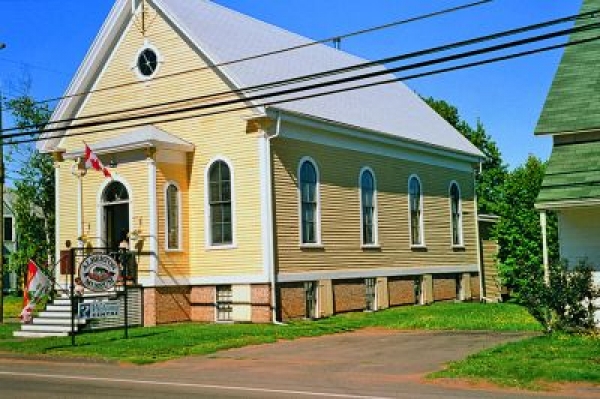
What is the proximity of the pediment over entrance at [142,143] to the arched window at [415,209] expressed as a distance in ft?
Result: 33.3

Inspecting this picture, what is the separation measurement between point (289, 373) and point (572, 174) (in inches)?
332

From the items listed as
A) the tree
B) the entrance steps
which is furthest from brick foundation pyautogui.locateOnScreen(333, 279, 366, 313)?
the tree

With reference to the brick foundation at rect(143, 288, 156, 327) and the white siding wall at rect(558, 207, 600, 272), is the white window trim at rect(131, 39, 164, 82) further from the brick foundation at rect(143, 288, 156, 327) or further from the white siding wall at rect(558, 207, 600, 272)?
the white siding wall at rect(558, 207, 600, 272)

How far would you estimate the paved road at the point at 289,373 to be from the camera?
1258cm

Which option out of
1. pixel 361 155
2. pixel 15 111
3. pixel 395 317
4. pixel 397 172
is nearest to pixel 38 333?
pixel 395 317

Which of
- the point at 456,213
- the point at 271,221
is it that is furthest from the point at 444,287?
the point at 271,221

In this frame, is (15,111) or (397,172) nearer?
(397,172)

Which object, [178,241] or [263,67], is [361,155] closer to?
[263,67]

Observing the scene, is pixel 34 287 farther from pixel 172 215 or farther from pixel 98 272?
pixel 172 215

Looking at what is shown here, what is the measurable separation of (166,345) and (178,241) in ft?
22.0

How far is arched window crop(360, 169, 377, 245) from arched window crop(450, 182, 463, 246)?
6.69 metres

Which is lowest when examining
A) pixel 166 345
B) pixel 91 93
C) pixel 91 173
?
pixel 166 345

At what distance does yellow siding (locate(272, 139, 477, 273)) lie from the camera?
2570 cm

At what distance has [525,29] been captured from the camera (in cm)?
1530
